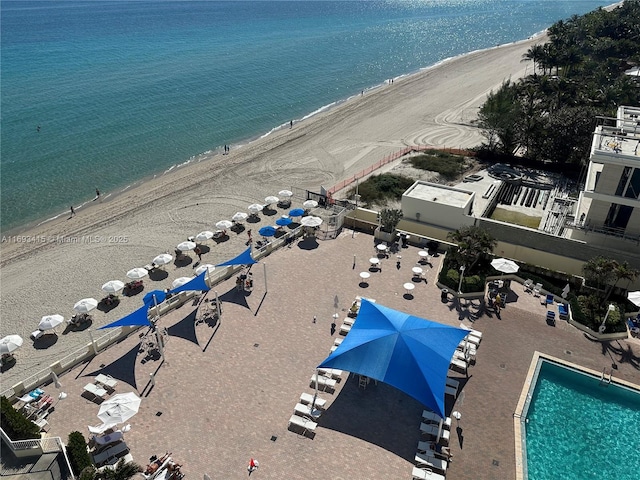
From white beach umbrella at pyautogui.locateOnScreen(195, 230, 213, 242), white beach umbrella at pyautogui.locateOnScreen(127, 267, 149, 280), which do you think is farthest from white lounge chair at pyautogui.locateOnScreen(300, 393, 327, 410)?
white beach umbrella at pyautogui.locateOnScreen(195, 230, 213, 242)

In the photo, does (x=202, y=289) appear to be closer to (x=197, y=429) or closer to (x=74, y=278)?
(x=197, y=429)

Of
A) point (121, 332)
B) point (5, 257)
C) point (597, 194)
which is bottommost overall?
point (5, 257)

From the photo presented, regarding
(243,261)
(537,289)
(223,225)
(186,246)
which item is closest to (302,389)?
(243,261)

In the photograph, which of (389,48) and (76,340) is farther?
(389,48)

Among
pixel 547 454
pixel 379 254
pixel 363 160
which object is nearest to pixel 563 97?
pixel 363 160

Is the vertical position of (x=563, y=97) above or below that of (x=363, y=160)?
above

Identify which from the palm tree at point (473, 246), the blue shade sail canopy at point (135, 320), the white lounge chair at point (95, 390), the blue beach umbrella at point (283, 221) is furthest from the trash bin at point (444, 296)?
the white lounge chair at point (95, 390)
